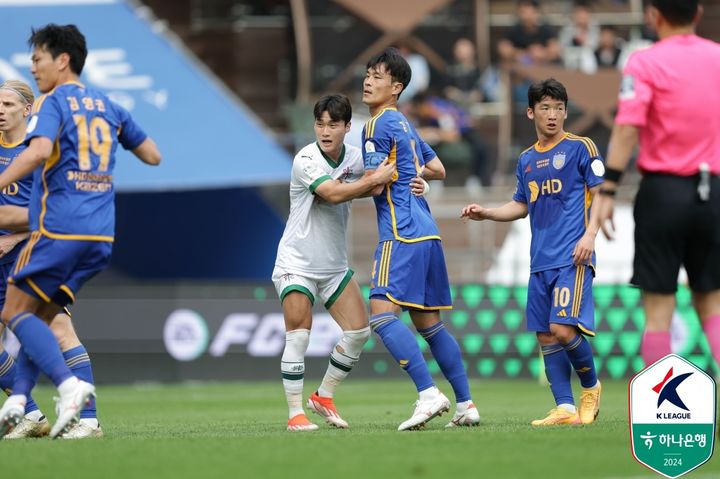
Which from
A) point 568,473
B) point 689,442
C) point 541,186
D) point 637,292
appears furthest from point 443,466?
point 637,292

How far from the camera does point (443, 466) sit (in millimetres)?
6184

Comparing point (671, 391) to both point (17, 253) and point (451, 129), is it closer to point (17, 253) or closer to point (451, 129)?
point (17, 253)

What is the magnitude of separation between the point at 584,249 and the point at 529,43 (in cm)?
1185

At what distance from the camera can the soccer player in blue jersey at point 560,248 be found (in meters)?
8.61

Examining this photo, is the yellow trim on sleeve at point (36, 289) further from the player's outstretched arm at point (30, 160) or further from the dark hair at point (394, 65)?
the dark hair at point (394, 65)

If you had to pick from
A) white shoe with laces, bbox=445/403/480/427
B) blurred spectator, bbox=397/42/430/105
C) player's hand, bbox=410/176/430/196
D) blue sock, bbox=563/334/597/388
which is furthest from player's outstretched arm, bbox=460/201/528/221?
blurred spectator, bbox=397/42/430/105

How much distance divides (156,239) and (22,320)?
1209cm

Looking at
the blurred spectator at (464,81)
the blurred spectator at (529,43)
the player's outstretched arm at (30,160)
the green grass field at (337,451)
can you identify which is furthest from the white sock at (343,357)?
the blurred spectator at (529,43)

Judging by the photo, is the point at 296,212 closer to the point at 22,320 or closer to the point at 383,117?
the point at 383,117

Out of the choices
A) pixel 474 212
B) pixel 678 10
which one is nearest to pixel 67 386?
pixel 474 212

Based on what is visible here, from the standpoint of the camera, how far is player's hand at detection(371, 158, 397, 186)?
829 cm

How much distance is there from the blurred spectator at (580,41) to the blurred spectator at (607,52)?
0.36 ft

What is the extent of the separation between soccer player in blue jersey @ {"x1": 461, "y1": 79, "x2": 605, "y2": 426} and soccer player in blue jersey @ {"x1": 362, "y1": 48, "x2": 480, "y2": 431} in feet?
1.85

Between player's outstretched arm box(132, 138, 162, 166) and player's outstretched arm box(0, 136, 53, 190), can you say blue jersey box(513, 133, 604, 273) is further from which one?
player's outstretched arm box(0, 136, 53, 190)
